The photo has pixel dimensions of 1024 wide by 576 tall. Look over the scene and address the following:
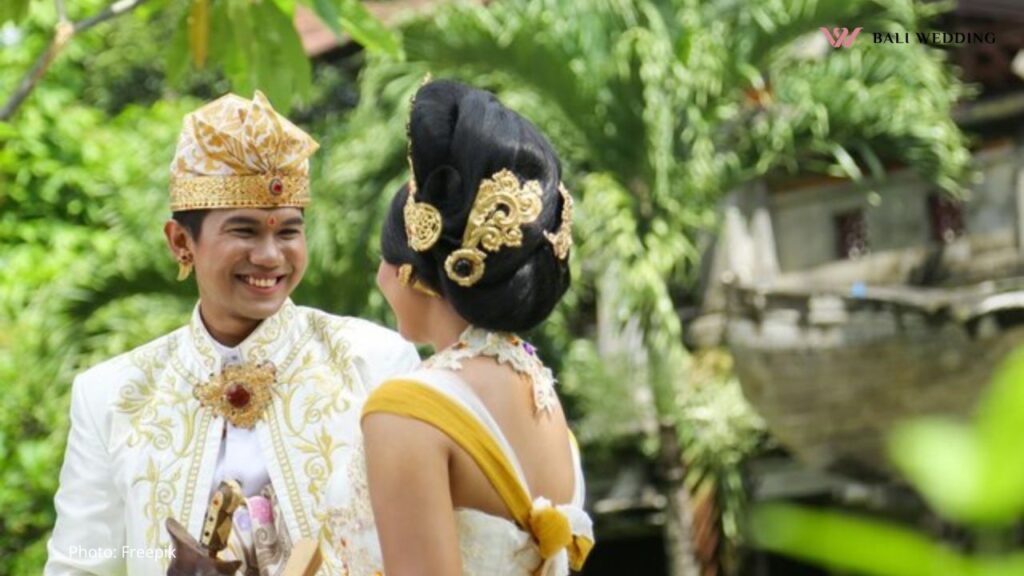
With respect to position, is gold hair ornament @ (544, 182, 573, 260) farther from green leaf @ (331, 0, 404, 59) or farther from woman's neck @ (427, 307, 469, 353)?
green leaf @ (331, 0, 404, 59)

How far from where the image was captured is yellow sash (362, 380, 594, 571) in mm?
2227

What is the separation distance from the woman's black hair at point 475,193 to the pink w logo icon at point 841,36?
7258mm

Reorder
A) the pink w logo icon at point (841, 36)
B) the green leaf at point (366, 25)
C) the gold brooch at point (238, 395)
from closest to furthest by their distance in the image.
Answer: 1. the gold brooch at point (238, 395)
2. the green leaf at point (366, 25)
3. the pink w logo icon at point (841, 36)

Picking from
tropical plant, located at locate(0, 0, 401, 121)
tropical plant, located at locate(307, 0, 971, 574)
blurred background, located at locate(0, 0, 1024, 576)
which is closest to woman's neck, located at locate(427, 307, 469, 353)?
tropical plant, located at locate(0, 0, 401, 121)

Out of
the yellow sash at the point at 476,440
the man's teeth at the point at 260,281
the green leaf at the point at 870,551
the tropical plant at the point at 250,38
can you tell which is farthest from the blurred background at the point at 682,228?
the green leaf at the point at 870,551

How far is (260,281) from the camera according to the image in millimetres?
3002

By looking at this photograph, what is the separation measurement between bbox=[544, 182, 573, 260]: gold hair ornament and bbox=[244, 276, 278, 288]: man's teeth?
721 millimetres

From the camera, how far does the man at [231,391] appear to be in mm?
3002

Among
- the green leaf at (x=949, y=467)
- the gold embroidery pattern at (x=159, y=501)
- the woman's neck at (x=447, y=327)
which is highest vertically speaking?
the green leaf at (x=949, y=467)

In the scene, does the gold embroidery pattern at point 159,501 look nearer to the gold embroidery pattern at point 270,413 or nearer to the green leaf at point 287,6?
the gold embroidery pattern at point 270,413

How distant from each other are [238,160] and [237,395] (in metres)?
0.38

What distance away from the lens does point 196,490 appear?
9.95 ft

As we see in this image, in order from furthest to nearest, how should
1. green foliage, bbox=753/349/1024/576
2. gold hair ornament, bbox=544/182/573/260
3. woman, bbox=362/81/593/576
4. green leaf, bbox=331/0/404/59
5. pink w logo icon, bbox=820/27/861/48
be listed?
pink w logo icon, bbox=820/27/861/48 < green leaf, bbox=331/0/404/59 < gold hair ornament, bbox=544/182/573/260 < woman, bbox=362/81/593/576 < green foliage, bbox=753/349/1024/576

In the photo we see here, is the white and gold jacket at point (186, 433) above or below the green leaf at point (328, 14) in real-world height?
below
